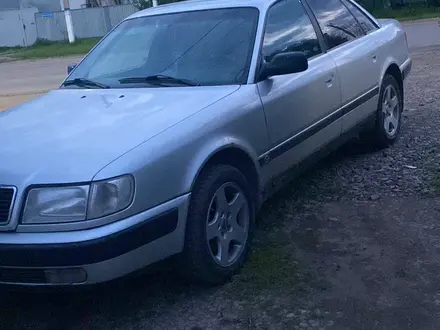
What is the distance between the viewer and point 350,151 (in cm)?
714

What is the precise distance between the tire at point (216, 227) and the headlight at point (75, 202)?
0.53 m

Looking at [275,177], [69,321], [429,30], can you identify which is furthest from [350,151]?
[429,30]

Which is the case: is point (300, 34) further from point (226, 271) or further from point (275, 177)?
point (226, 271)

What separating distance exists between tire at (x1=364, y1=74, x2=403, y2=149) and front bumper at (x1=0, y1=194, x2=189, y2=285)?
3469mm

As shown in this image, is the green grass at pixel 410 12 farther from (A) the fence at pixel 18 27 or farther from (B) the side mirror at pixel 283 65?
(B) the side mirror at pixel 283 65

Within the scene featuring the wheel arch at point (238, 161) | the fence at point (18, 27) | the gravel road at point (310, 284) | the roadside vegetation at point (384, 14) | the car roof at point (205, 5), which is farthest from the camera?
the fence at point (18, 27)

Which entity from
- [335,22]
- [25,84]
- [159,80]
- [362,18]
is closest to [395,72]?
[362,18]

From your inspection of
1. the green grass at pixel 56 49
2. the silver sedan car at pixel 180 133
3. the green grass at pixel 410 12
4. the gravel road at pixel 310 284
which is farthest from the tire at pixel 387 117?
the green grass at pixel 56 49

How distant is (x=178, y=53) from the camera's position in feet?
17.1

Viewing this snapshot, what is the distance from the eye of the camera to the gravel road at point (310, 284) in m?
3.96

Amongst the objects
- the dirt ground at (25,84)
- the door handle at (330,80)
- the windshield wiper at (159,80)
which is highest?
the windshield wiper at (159,80)

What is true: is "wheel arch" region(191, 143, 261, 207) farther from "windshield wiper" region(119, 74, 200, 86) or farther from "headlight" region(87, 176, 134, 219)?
"windshield wiper" region(119, 74, 200, 86)

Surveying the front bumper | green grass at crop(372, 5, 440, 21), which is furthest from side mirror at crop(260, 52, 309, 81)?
green grass at crop(372, 5, 440, 21)

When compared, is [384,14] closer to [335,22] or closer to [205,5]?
[335,22]
